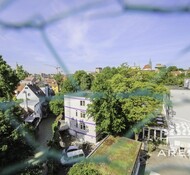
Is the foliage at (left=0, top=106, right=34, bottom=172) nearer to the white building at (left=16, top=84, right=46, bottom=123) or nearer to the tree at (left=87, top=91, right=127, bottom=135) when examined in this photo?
the tree at (left=87, top=91, right=127, bottom=135)

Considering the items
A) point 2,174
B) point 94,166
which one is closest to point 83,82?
point 94,166

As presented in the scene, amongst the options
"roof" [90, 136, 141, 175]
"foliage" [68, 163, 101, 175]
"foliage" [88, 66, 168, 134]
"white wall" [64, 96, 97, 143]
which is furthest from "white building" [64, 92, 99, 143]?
"foliage" [68, 163, 101, 175]

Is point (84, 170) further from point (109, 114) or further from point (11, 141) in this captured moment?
point (109, 114)

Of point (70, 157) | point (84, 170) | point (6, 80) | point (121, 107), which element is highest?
point (6, 80)

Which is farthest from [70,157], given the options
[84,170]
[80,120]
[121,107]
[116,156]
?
[116,156]

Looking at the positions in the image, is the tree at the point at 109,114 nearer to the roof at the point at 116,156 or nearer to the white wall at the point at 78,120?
the roof at the point at 116,156

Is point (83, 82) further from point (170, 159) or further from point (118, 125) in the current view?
point (170, 159)

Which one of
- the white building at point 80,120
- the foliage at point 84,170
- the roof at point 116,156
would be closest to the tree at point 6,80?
the white building at point 80,120
